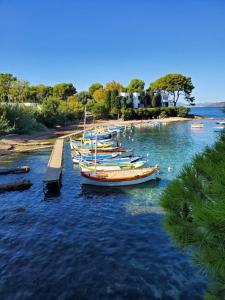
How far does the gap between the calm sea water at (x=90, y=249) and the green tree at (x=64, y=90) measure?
106498 mm

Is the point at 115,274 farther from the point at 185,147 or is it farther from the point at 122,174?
the point at 185,147

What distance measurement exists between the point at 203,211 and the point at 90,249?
473 inches

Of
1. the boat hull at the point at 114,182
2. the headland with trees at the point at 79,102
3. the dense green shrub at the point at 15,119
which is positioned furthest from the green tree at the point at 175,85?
the boat hull at the point at 114,182

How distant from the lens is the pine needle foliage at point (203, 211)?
3646 millimetres

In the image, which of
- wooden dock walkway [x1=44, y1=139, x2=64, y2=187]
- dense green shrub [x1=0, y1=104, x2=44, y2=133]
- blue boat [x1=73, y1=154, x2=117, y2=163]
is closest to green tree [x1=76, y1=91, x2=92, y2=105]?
dense green shrub [x1=0, y1=104, x2=44, y2=133]

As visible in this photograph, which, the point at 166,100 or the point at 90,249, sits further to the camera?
the point at 166,100

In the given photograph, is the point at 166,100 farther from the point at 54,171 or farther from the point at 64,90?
the point at 54,171

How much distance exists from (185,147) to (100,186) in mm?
26548

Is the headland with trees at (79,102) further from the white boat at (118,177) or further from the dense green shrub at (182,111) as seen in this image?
the white boat at (118,177)

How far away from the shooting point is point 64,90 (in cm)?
12719

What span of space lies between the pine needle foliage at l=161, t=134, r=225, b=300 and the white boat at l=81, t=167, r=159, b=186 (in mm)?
20111

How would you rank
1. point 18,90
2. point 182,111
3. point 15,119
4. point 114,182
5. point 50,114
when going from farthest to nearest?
point 182,111, point 18,90, point 50,114, point 15,119, point 114,182

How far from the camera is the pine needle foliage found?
365cm

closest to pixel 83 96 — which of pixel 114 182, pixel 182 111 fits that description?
pixel 182 111
